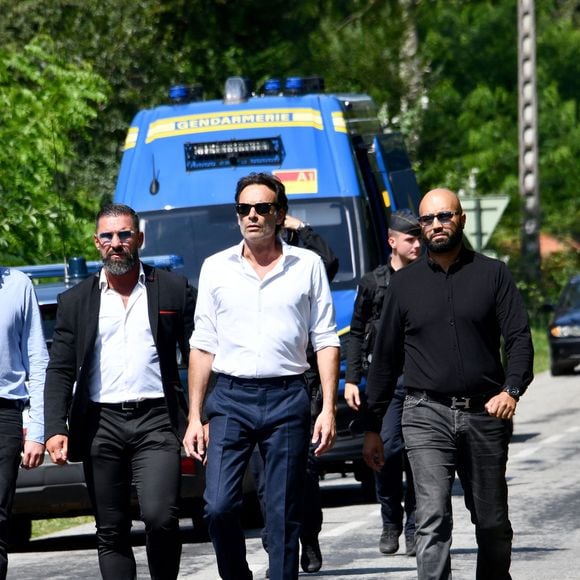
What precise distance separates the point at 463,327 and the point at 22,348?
1.82 m

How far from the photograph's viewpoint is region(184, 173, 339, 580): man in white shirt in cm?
693

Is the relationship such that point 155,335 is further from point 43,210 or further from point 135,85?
point 135,85

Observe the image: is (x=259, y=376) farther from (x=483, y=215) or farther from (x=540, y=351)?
(x=540, y=351)

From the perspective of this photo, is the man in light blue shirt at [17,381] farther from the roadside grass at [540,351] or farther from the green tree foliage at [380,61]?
the roadside grass at [540,351]

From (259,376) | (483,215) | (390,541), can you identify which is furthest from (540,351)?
(259,376)

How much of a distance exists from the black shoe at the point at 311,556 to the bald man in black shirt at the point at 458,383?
196 centimetres

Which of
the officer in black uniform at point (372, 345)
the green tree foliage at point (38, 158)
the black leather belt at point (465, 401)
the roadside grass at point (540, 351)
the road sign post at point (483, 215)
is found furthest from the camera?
the roadside grass at point (540, 351)

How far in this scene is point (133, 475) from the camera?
7.10 meters

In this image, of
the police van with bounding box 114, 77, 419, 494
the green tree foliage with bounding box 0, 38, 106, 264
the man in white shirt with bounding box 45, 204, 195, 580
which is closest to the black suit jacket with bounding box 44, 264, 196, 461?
the man in white shirt with bounding box 45, 204, 195, 580

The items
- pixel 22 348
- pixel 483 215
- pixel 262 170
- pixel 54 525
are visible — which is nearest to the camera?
pixel 22 348

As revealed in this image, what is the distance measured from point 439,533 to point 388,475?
280cm

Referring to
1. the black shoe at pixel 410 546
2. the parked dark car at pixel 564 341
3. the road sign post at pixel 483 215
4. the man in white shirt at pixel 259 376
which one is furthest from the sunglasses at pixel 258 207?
the parked dark car at pixel 564 341

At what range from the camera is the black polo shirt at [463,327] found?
6.99 meters

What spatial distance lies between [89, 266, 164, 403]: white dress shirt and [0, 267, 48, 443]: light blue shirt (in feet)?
0.80
